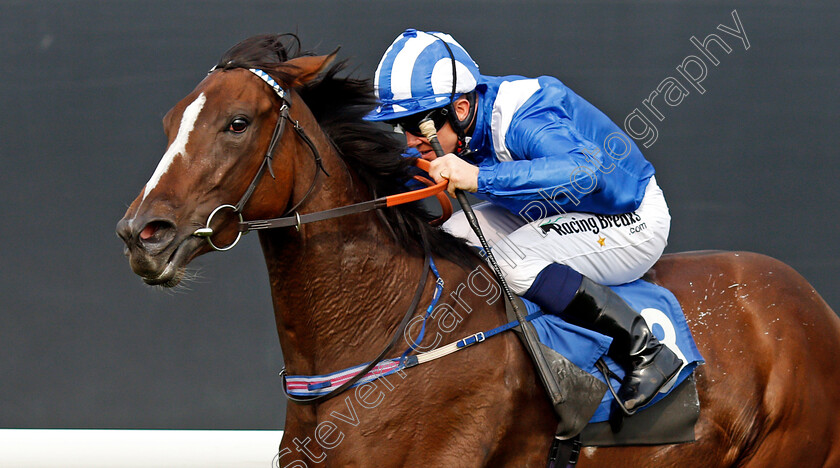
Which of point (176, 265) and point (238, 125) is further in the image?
point (238, 125)

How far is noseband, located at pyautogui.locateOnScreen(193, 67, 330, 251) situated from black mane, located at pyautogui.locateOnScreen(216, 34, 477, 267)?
19cm

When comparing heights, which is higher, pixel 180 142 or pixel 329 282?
pixel 180 142

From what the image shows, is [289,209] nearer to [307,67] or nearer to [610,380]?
[307,67]

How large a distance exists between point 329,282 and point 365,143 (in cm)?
46

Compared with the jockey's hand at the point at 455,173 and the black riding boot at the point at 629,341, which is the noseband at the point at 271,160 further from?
the black riding boot at the point at 629,341

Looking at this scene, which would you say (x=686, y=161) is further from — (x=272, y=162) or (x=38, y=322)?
(x=38, y=322)

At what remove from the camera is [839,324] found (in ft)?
10.00

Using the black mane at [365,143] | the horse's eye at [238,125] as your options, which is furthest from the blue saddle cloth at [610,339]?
the horse's eye at [238,125]

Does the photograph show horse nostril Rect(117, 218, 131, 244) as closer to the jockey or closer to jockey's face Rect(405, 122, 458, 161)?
the jockey

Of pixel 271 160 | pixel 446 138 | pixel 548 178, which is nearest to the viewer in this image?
pixel 271 160

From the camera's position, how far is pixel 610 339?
253cm

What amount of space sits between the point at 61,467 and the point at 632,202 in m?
3.36

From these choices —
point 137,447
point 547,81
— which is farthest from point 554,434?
point 137,447

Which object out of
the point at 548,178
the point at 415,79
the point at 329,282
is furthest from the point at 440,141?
the point at 329,282
